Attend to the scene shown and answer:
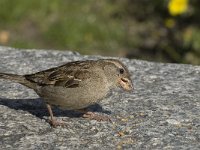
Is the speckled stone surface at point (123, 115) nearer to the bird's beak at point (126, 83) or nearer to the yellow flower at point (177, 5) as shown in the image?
the bird's beak at point (126, 83)

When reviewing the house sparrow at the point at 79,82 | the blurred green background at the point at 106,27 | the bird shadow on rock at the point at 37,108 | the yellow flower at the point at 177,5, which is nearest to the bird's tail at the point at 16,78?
the house sparrow at the point at 79,82

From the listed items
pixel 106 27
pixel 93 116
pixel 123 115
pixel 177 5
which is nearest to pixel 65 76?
pixel 93 116

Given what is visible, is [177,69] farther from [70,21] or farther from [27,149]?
[70,21]

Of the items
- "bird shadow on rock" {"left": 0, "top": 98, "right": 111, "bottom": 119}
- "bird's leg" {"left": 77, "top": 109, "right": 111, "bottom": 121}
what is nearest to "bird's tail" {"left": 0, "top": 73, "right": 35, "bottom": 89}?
"bird shadow on rock" {"left": 0, "top": 98, "right": 111, "bottom": 119}

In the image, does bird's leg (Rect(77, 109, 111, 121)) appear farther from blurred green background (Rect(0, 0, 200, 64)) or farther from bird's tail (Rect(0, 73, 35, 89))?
blurred green background (Rect(0, 0, 200, 64))

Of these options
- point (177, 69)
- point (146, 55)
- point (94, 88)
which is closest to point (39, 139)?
point (94, 88)

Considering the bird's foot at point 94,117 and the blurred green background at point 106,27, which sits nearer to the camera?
the bird's foot at point 94,117

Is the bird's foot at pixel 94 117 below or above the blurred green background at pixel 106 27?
below
